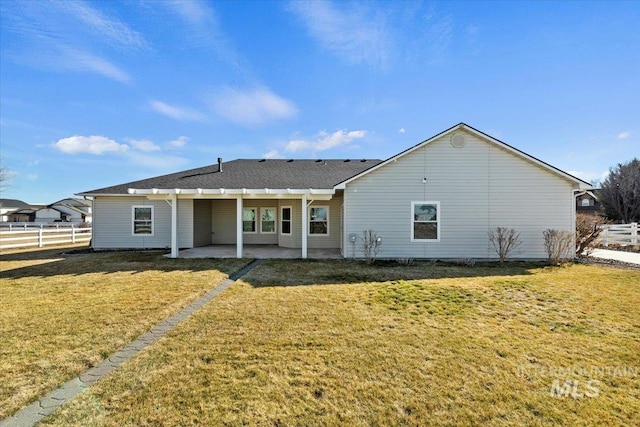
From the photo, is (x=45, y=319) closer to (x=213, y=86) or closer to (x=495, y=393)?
(x=495, y=393)

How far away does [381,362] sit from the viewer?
11.8 ft

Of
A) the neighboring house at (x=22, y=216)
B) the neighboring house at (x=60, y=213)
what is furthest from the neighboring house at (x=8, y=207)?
the neighboring house at (x=60, y=213)

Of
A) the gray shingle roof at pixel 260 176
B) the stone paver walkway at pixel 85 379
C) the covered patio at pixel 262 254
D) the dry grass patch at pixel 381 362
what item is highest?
the gray shingle roof at pixel 260 176

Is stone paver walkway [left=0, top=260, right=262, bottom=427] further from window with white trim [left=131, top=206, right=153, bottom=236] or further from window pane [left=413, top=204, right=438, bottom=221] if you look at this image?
window with white trim [left=131, top=206, right=153, bottom=236]

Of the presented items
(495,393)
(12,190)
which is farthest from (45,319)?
(12,190)

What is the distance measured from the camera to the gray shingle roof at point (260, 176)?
43.9ft

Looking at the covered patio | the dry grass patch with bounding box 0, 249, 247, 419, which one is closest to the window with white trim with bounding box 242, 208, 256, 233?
the covered patio

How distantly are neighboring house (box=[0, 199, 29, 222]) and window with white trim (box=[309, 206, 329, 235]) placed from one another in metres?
61.7

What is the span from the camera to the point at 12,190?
3459 centimetres

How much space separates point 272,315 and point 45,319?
3862 mm

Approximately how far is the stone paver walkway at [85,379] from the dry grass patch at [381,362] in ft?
0.53

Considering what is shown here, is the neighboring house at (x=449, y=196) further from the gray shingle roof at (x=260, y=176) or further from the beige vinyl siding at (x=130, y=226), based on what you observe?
the beige vinyl siding at (x=130, y=226)

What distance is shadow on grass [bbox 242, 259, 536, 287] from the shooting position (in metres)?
8.12

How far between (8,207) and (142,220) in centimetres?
6275
